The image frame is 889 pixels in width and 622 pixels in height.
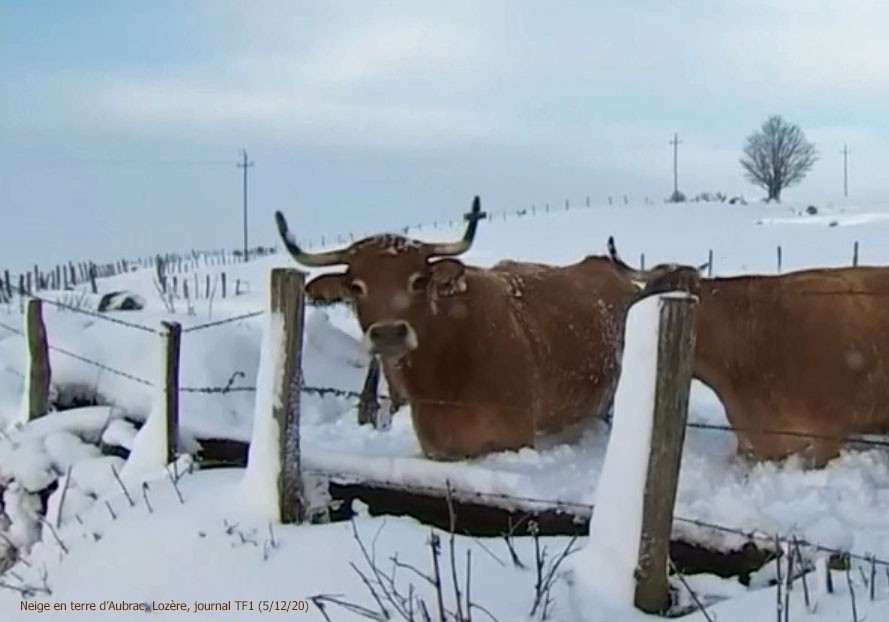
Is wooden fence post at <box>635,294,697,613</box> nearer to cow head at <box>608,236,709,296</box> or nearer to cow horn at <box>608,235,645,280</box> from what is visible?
cow head at <box>608,236,709,296</box>

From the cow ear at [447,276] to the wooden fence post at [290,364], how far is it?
1.42 metres

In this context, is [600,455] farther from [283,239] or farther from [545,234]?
[545,234]

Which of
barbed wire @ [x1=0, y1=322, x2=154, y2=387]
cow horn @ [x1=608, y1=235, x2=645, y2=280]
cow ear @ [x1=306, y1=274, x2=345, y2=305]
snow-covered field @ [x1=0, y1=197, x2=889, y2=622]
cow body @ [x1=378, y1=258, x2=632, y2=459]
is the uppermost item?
cow horn @ [x1=608, y1=235, x2=645, y2=280]

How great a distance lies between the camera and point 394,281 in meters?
7.03

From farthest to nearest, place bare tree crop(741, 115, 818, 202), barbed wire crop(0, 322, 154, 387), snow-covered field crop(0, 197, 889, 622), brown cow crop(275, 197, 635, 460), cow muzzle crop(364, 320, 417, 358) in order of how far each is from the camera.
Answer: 1. bare tree crop(741, 115, 818, 202)
2. barbed wire crop(0, 322, 154, 387)
3. brown cow crop(275, 197, 635, 460)
4. cow muzzle crop(364, 320, 417, 358)
5. snow-covered field crop(0, 197, 889, 622)

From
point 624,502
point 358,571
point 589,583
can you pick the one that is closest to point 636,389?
point 624,502

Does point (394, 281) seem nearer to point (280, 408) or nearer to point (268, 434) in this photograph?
point (280, 408)

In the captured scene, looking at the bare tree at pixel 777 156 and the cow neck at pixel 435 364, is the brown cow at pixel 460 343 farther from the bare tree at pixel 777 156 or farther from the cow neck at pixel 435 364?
the bare tree at pixel 777 156

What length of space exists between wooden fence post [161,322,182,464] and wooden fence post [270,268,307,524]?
1.67 metres

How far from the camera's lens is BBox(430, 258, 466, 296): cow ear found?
724 cm

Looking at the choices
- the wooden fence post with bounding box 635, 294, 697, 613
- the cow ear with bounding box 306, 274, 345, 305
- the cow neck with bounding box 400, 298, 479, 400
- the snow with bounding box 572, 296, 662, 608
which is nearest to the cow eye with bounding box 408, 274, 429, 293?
the cow neck with bounding box 400, 298, 479, 400

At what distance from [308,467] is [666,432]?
2728mm

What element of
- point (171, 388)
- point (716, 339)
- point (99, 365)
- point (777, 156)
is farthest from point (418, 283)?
point (777, 156)

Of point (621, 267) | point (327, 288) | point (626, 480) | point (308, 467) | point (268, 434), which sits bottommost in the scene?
point (308, 467)
